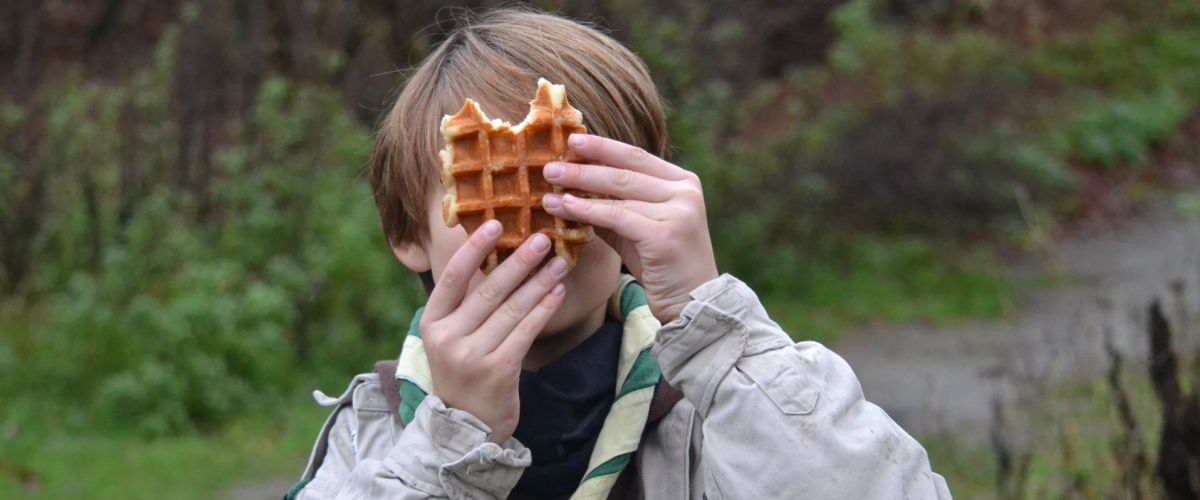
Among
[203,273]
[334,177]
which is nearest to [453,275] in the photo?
[203,273]

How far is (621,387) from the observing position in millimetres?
2504

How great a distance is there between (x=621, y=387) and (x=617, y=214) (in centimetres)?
40

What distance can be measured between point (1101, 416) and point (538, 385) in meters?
3.74

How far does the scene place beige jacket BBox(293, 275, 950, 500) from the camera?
7.20 ft

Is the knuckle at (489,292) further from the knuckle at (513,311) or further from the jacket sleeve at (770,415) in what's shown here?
the jacket sleeve at (770,415)

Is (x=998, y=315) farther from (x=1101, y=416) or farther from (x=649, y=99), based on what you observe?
(x=649, y=99)

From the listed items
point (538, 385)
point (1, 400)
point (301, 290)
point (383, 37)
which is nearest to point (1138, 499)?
point (538, 385)

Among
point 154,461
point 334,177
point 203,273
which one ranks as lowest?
point 154,461

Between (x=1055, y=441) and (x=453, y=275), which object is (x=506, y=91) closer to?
(x=453, y=275)

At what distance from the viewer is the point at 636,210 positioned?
2234 millimetres

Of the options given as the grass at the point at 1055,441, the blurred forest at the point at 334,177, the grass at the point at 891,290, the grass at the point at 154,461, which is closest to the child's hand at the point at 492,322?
the blurred forest at the point at 334,177

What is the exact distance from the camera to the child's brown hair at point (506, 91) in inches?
101

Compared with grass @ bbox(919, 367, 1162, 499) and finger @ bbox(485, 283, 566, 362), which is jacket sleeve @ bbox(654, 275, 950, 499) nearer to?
finger @ bbox(485, 283, 566, 362)

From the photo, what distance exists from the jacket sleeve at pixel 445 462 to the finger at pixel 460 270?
14 centimetres
